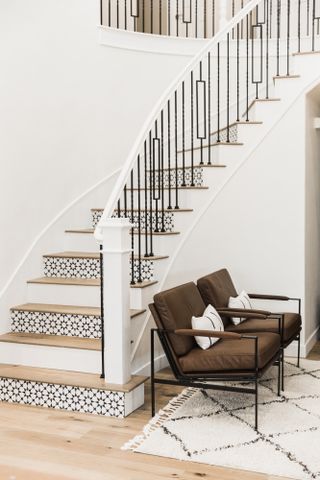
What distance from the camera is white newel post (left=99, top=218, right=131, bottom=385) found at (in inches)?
172

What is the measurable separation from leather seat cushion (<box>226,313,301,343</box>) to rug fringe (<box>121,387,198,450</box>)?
1.98ft

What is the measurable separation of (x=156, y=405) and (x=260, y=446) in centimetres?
98

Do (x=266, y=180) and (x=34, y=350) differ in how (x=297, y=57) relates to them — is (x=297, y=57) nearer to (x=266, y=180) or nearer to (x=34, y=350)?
(x=266, y=180)

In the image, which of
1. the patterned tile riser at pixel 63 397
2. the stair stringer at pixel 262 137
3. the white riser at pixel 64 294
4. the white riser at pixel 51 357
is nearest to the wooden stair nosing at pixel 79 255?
the stair stringer at pixel 262 137

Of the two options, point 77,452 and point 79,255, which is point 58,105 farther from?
point 77,452

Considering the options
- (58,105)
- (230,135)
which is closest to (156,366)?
(58,105)

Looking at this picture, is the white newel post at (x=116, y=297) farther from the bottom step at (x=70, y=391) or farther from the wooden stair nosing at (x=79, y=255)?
the wooden stair nosing at (x=79, y=255)

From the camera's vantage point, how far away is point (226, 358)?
4.14 meters

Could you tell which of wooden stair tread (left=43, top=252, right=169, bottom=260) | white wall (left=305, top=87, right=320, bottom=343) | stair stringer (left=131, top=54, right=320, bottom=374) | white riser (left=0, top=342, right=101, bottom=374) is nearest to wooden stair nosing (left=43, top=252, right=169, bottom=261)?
wooden stair tread (left=43, top=252, right=169, bottom=260)

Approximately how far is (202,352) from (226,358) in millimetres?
198

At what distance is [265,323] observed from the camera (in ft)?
16.8

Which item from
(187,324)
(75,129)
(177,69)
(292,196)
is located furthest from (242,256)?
(177,69)

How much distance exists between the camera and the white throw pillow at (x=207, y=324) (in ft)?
14.4

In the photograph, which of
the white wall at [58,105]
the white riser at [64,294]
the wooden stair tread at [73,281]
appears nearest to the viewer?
the wooden stair tread at [73,281]
